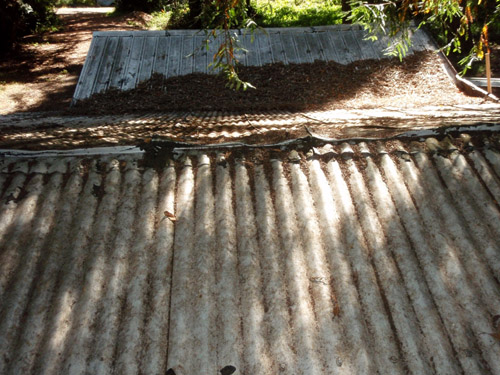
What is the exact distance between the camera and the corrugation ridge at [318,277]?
7.22ft

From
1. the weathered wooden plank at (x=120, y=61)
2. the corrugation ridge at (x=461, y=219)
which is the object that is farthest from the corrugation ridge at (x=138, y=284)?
the weathered wooden plank at (x=120, y=61)

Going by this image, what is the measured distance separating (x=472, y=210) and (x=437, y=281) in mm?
735

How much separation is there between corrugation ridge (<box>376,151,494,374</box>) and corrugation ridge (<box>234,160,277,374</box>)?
3.61ft

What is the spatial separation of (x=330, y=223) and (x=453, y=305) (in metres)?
0.95

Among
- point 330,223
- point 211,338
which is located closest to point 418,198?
point 330,223

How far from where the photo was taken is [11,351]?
2197mm

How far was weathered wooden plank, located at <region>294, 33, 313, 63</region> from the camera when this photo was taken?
9.93 meters

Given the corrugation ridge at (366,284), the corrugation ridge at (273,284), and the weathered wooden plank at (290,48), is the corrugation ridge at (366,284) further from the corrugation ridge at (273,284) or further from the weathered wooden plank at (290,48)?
the weathered wooden plank at (290,48)

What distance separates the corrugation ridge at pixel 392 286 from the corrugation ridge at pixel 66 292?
196 centimetres

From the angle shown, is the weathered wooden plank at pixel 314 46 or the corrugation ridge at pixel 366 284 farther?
the weathered wooden plank at pixel 314 46

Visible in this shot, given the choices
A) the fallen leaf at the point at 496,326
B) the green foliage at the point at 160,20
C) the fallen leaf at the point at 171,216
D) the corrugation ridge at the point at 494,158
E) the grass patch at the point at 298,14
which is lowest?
the green foliage at the point at 160,20

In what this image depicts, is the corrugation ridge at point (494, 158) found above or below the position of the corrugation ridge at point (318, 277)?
above

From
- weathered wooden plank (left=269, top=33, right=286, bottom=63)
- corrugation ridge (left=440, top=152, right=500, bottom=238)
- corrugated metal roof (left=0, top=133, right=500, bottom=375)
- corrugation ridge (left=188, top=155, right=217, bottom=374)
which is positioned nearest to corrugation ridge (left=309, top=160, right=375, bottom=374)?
corrugated metal roof (left=0, top=133, right=500, bottom=375)

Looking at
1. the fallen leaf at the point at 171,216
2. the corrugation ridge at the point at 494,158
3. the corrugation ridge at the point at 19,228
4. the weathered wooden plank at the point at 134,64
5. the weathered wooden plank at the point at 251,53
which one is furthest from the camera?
the weathered wooden plank at the point at 251,53
